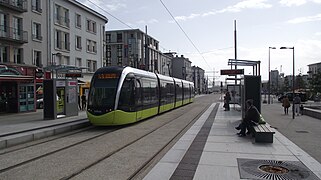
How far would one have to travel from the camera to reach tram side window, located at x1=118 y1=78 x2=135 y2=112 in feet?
50.1

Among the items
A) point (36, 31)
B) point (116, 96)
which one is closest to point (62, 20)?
point (36, 31)

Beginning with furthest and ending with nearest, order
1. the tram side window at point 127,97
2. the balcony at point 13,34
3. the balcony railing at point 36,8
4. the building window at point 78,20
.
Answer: the building window at point 78,20 < the balcony railing at point 36,8 < the balcony at point 13,34 < the tram side window at point 127,97

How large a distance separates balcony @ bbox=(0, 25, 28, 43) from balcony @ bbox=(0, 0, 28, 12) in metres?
1.97

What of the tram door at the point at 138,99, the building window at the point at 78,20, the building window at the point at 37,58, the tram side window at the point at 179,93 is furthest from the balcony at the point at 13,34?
the tram door at the point at 138,99

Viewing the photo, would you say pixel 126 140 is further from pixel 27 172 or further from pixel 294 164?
pixel 294 164

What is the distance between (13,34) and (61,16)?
29.3 feet

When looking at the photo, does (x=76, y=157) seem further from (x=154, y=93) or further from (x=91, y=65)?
(x=91, y=65)

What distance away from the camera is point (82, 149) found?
395 inches

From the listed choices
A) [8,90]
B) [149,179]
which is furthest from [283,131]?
[8,90]

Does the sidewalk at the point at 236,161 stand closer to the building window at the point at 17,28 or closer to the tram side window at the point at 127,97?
the tram side window at the point at 127,97

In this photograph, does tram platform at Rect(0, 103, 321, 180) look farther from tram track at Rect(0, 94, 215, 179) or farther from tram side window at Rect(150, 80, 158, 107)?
Result: tram side window at Rect(150, 80, 158, 107)

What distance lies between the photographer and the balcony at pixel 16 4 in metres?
28.7

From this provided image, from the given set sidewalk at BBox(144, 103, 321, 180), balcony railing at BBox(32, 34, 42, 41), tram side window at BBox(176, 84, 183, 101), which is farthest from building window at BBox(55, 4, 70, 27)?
sidewalk at BBox(144, 103, 321, 180)

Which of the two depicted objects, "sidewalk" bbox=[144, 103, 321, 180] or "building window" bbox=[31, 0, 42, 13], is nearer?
"sidewalk" bbox=[144, 103, 321, 180]
